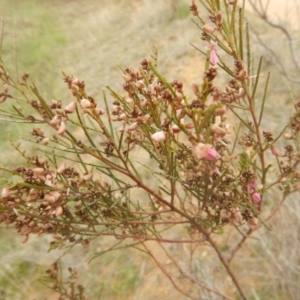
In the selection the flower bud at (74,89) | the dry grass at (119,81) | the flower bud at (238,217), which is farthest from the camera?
the dry grass at (119,81)

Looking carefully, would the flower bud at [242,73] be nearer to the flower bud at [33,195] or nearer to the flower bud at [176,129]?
the flower bud at [176,129]

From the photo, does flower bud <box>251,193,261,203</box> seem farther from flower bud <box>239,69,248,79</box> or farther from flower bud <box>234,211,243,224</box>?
flower bud <box>239,69,248,79</box>

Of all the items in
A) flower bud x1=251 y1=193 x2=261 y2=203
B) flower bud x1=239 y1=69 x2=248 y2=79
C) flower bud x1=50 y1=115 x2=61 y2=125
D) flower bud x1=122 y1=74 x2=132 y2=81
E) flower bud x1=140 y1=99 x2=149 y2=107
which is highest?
flower bud x1=239 y1=69 x2=248 y2=79

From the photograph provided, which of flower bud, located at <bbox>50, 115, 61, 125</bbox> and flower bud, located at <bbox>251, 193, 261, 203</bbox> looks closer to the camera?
flower bud, located at <bbox>50, 115, 61, 125</bbox>

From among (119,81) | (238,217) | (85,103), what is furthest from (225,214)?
(119,81)

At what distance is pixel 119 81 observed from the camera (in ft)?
18.4

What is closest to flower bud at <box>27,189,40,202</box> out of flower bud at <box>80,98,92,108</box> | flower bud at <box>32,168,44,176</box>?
flower bud at <box>32,168,44,176</box>

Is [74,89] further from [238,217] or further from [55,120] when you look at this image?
[238,217]

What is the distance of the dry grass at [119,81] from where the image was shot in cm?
206

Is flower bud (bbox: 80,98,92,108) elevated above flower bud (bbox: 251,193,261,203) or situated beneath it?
elevated above

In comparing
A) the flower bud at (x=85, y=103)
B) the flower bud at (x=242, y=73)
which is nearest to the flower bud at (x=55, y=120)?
the flower bud at (x=85, y=103)

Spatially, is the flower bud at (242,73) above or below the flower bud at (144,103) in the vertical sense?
above

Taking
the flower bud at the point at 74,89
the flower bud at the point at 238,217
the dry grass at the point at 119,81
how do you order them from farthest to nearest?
the dry grass at the point at 119,81 < the flower bud at the point at 238,217 < the flower bud at the point at 74,89

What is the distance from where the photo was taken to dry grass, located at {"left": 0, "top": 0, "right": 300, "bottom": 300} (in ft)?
6.76
